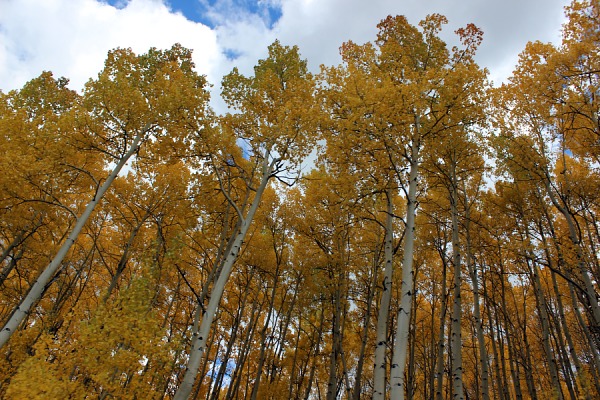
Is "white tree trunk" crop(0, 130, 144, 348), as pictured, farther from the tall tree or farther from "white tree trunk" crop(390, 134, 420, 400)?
"white tree trunk" crop(390, 134, 420, 400)

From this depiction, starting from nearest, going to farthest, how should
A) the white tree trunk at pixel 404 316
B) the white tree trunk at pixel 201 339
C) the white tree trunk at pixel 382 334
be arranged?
the white tree trunk at pixel 404 316
the white tree trunk at pixel 201 339
the white tree trunk at pixel 382 334

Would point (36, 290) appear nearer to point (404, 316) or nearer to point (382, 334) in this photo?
point (382, 334)

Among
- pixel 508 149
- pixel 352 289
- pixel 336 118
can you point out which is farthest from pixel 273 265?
pixel 508 149

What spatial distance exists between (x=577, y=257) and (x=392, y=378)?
5447 millimetres

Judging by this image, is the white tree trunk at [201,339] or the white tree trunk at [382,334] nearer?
the white tree trunk at [201,339]

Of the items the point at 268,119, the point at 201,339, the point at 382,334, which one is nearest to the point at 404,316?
the point at 382,334

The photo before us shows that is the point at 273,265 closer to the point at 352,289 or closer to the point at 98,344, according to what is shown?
the point at 352,289

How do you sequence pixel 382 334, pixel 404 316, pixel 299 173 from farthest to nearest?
pixel 299 173
pixel 382 334
pixel 404 316

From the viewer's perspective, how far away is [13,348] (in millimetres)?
8258

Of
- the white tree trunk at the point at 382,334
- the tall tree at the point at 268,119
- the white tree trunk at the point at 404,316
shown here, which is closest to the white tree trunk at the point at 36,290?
the tall tree at the point at 268,119

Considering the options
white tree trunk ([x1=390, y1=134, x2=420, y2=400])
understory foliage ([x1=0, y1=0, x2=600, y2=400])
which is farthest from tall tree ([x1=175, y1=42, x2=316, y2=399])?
white tree trunk ([x1=390, y1=134, x2=420, y2=400])

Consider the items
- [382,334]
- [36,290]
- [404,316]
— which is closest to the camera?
[404,316]

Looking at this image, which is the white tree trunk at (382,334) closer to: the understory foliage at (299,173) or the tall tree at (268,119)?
the understory foliage at (299,173)

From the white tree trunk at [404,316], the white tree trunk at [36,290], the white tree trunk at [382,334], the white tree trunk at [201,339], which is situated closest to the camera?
the white tree trunk at [404,316]
